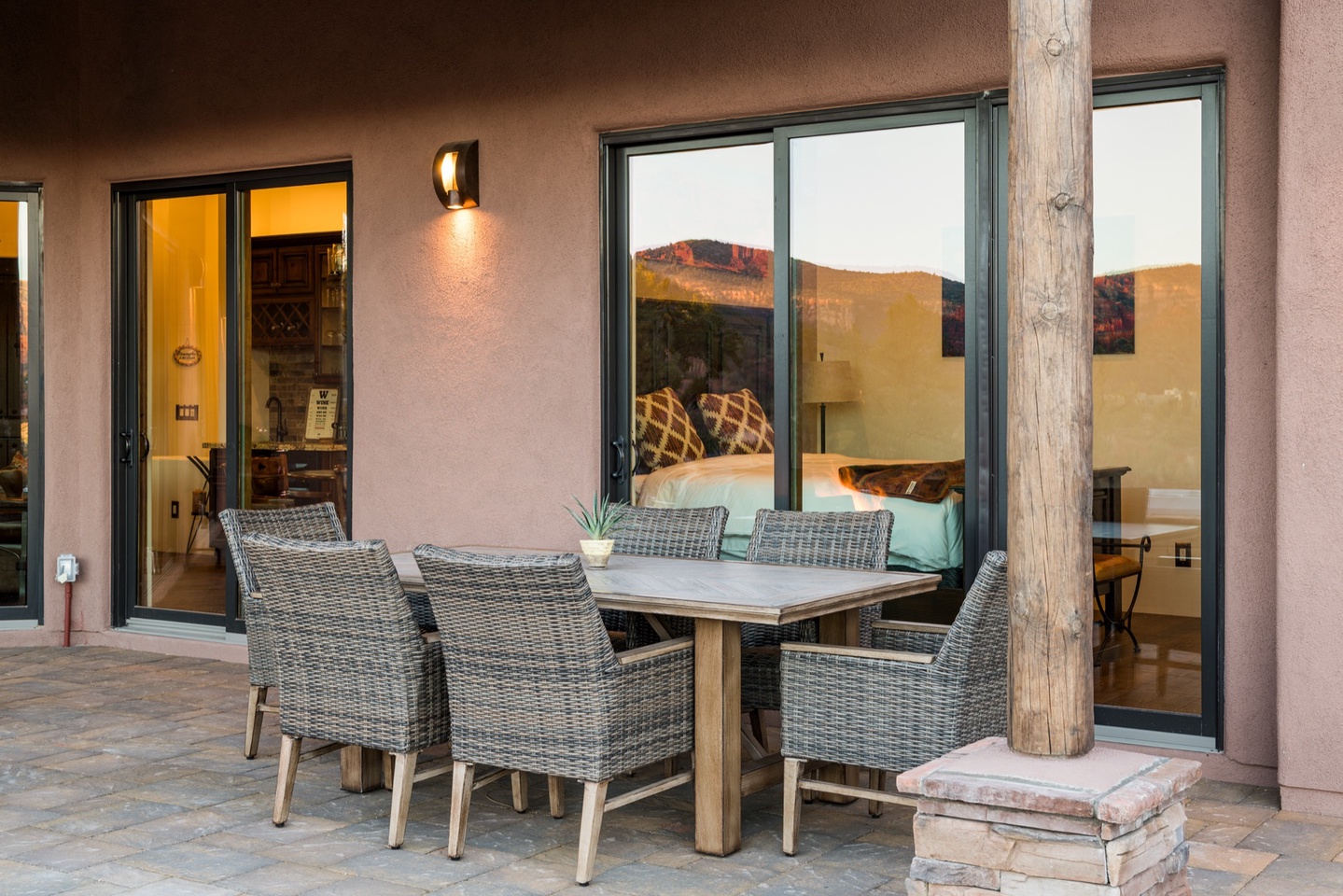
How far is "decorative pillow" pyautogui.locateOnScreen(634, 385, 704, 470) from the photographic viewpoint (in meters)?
5.77

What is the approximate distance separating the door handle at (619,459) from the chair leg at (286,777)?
7.14 feet

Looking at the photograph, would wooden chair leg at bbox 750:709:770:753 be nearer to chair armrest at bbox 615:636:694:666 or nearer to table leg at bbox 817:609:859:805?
table leg at bbox 817:609:859:805

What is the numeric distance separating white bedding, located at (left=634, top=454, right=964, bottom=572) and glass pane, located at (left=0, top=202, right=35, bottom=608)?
3.59 metres

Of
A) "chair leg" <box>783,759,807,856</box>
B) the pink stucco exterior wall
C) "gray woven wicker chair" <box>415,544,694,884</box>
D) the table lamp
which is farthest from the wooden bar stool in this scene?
"gray woven wicker chair" <box>415,544,694,884</box>

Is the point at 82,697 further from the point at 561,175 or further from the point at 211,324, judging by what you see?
the point at 561,175

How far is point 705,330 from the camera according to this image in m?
5.68

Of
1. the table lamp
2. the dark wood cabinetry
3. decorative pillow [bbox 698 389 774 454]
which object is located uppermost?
the dark wood cabinetry

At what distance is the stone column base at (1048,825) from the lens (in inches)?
105

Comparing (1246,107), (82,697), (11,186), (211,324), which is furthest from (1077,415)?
(11,186)

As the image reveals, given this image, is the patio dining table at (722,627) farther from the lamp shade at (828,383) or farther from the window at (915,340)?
the lamp shade at (828,383)

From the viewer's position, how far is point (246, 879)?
351 centimetres

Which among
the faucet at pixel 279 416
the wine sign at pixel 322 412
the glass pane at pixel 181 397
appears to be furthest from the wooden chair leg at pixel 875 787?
the glass pane at pixel 181 397

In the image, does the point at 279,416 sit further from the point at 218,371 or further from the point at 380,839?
the point at 380,839

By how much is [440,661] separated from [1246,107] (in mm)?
3130
